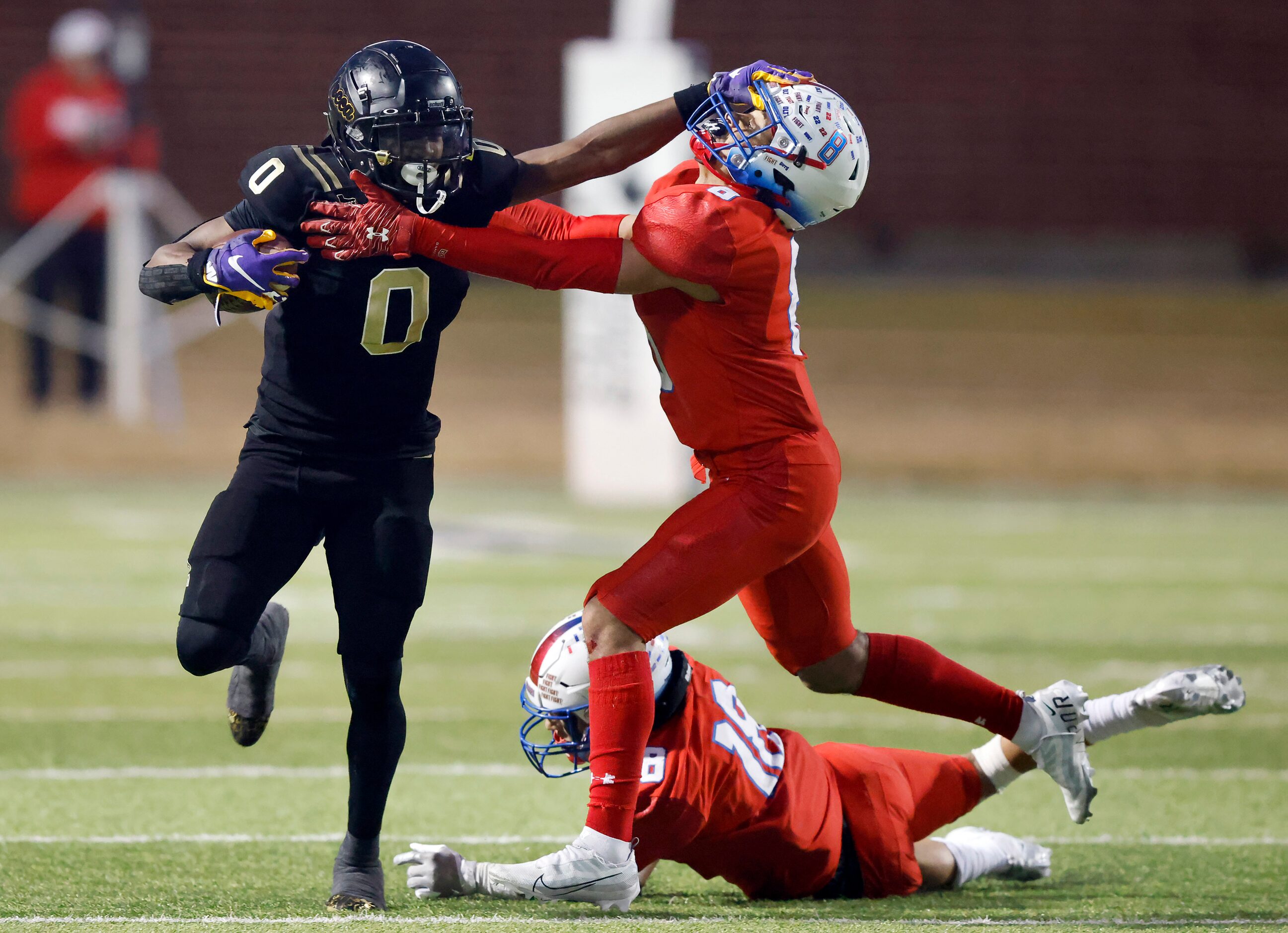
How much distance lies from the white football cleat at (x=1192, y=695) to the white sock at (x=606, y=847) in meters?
1.18

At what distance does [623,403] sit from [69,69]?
14.7ft

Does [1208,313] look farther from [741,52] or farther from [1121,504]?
[741,52]

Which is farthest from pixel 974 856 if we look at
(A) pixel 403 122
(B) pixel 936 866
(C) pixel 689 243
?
(A) pixel 403 122

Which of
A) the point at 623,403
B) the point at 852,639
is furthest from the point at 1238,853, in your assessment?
the point at 623,403

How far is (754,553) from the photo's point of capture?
10.8 ft

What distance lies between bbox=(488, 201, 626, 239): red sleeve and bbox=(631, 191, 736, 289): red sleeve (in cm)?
9

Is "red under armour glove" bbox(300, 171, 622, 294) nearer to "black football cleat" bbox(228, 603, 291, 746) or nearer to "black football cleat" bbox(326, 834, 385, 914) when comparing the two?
"black football cleat" bbox(228, 603, 291, 746)

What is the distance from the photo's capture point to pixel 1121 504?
12.0 metres

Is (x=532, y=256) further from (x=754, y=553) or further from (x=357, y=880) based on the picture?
(x=357, y=880)

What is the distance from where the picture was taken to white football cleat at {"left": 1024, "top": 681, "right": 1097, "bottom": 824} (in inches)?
140

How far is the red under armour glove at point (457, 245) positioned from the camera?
3.16 meters

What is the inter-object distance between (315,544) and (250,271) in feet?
1.98

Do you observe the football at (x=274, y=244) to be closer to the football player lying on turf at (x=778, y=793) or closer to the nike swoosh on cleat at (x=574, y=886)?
the football player lying on turf at (x=778, y=793)

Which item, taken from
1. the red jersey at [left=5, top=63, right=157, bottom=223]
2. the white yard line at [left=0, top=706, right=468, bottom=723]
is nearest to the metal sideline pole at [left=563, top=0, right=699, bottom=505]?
the red jersey at [left=5, top=63, right=157, bottom=223]
